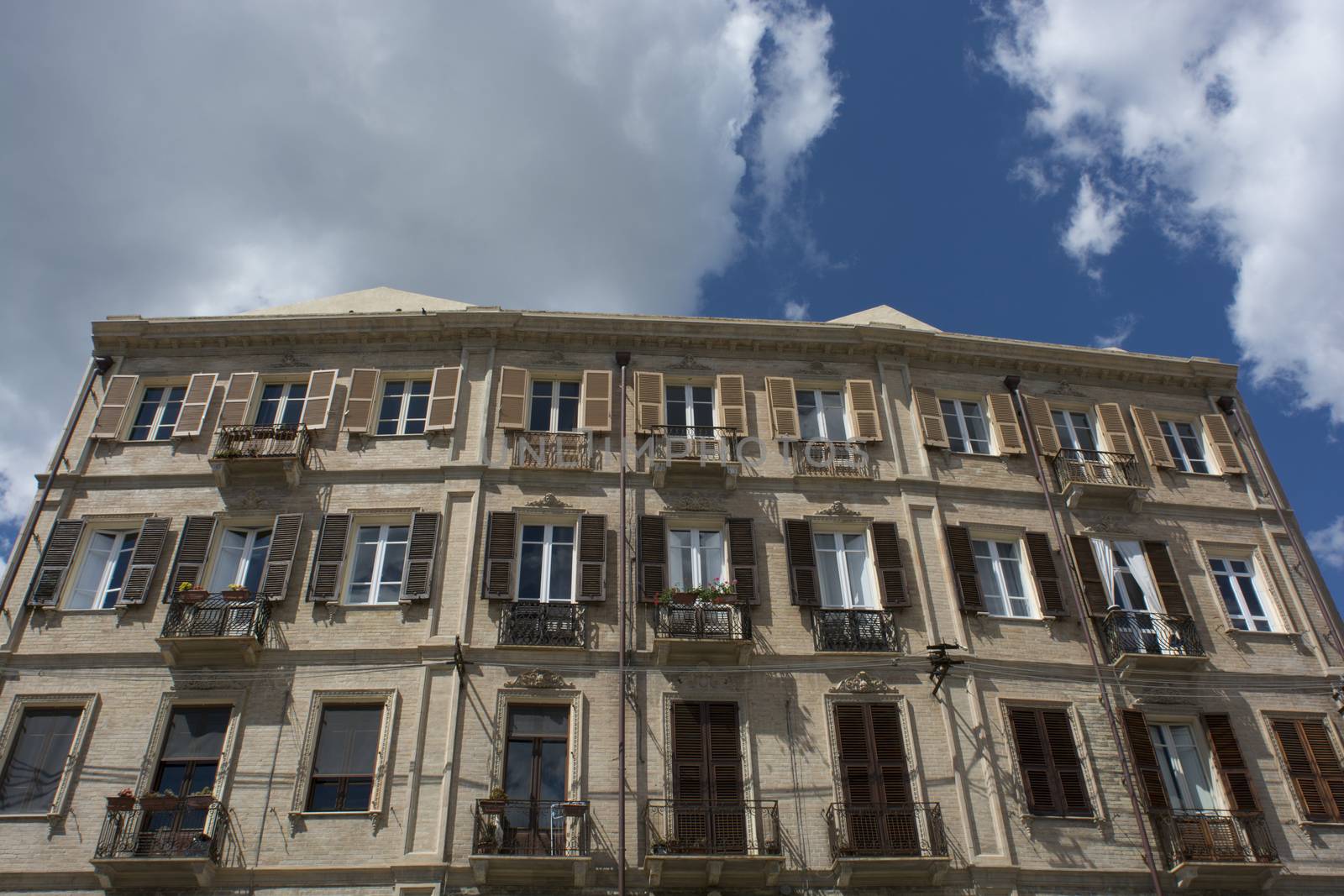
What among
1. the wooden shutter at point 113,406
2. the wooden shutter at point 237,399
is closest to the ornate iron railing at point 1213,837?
the wooden shutter at point 237,399

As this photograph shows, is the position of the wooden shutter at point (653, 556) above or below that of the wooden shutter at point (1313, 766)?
above

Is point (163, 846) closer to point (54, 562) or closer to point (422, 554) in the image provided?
point (422, 554)

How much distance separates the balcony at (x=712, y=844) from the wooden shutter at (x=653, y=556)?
4234 millimetres

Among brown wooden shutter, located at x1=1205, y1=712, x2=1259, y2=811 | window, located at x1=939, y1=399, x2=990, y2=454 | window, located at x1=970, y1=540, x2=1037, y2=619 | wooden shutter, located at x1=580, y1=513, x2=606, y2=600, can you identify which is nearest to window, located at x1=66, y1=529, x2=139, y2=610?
wooden shutter, located at x1=580, y1=513, x2=606, y2=600

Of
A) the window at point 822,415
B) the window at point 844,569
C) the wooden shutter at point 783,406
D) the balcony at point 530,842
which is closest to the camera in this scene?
the balcony at point 530,842

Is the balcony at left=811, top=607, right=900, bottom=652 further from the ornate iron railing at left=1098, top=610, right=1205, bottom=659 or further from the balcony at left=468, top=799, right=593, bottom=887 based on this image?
the balcony at left=468, top=799, right=593, bottom=887

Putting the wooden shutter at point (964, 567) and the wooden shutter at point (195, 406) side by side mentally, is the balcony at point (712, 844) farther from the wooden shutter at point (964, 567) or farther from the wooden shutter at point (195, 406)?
the wooden shutter at point (195, 406)

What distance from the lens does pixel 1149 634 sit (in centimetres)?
2114

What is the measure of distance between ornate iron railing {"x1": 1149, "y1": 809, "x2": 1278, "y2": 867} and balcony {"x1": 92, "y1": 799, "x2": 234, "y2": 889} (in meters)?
16.3

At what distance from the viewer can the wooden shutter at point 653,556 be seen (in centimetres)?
2066

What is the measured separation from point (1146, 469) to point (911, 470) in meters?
5.86

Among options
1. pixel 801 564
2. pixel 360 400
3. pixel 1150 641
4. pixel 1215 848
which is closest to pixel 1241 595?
pixel 1150 641

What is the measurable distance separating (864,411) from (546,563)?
811cm

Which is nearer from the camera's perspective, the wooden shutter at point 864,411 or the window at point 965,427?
the wooden shutter at point 864,411
